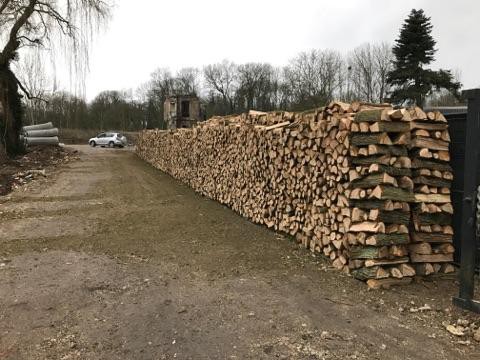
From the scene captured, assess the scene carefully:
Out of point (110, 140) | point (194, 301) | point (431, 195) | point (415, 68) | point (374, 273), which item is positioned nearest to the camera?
point (194, 301)

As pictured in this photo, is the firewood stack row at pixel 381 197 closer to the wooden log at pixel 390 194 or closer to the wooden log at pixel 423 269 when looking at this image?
the wooden log at pixel 390 194

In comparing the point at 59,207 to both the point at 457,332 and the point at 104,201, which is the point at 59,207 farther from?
the point at 457,332

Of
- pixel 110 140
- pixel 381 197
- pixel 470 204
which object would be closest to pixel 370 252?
pixel 381 197

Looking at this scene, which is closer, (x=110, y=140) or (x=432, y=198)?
(x=432, y=198)

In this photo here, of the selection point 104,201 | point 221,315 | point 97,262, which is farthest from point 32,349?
point 104,201

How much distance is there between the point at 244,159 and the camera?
29.3ft

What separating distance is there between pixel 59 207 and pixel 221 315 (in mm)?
7141

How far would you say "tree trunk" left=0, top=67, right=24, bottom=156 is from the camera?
1862 cm

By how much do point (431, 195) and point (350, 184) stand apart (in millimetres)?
933

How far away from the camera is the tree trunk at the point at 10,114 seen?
18625 mm

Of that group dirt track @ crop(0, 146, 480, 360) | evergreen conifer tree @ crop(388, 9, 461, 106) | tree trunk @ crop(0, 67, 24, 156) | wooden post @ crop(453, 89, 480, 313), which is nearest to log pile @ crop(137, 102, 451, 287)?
dirt track @ crop(0, 146, 480, 360)

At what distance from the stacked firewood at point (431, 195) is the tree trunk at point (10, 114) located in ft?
57.3

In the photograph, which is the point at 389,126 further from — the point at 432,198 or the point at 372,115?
the point at 432,198

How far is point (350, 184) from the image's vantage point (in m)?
5.14
